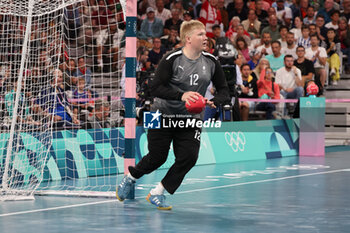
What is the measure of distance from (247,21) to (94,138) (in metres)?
11.5

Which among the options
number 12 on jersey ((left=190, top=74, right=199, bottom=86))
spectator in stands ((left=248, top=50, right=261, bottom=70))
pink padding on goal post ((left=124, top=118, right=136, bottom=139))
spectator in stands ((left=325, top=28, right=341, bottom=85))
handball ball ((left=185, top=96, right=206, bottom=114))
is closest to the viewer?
handball ball ((left=185, top=96, right=206, bottom=114))

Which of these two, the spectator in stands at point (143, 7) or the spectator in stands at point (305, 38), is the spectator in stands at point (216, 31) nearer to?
the spectator in stands at point (305, 38)

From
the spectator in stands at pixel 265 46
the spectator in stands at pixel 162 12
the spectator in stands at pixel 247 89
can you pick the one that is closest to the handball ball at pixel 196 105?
the spectator in stands at pixel 247 89

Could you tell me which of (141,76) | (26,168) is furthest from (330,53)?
(26,168)

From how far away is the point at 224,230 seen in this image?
25.1 feet

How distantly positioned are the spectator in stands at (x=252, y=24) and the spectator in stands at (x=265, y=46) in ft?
3.19

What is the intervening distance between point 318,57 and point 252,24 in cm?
294

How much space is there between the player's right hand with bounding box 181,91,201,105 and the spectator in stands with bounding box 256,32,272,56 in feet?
45.0

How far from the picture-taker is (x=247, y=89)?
1945cm

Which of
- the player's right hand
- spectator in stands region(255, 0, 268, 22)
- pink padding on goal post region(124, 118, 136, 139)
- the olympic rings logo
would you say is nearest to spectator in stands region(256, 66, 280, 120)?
the olympic rings logo

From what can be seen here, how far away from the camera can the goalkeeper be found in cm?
891

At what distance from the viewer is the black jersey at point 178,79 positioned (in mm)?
8898

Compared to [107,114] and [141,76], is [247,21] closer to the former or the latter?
[141,76]

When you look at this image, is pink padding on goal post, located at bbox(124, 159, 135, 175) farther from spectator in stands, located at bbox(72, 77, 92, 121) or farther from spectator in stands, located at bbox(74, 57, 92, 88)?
spectator in stands, located at bbox(74, 57, 92, 88)
